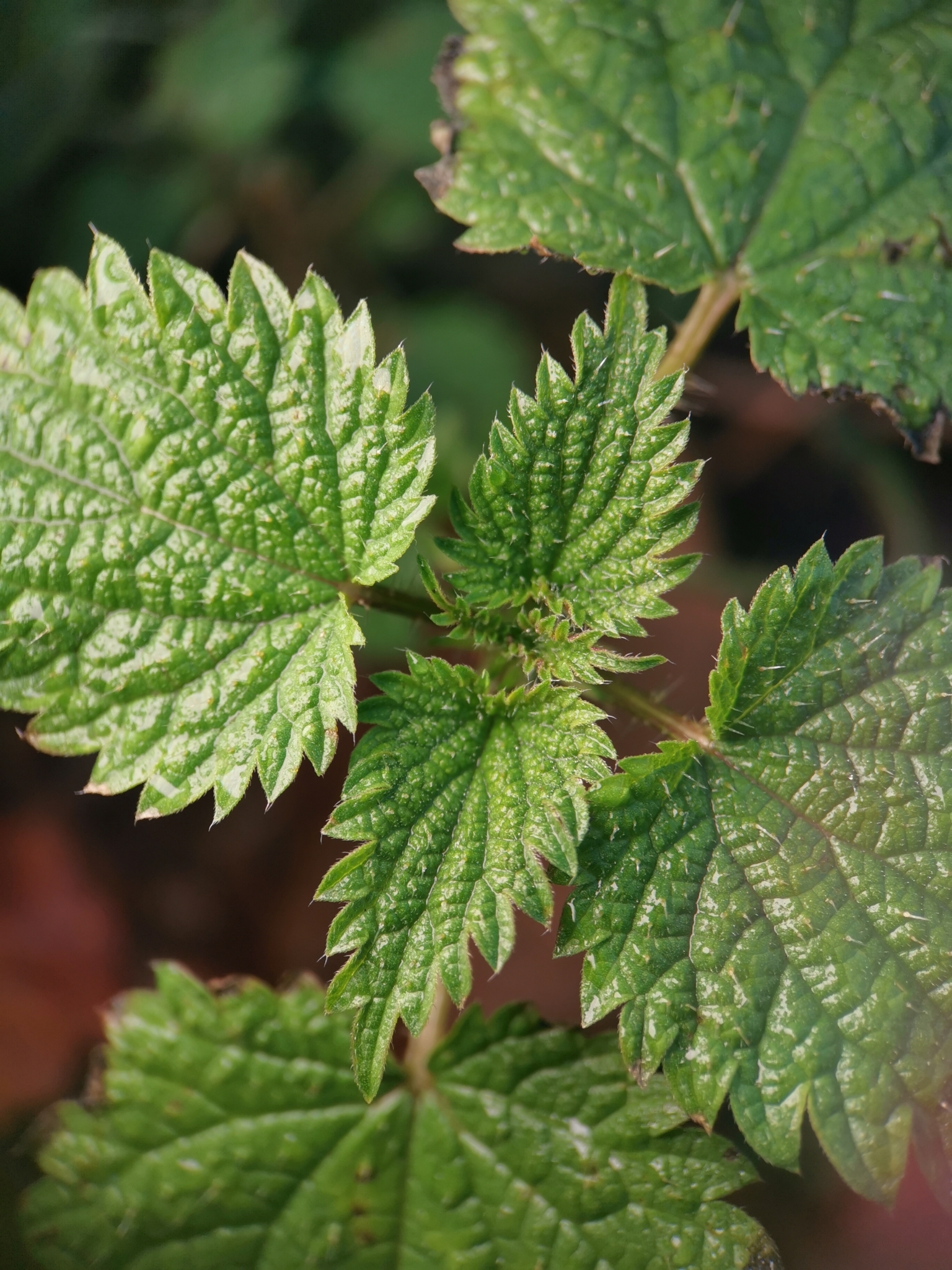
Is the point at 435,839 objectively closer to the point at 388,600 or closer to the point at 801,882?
the point at 388,600

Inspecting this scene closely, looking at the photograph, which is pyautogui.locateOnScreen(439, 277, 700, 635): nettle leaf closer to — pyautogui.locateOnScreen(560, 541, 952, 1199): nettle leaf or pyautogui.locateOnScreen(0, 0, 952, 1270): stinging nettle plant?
pyautogui.locateOnScreen(0, 0, 952, 1270): stinging nettle plant

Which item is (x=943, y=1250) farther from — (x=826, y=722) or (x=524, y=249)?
(x=524, y=249)

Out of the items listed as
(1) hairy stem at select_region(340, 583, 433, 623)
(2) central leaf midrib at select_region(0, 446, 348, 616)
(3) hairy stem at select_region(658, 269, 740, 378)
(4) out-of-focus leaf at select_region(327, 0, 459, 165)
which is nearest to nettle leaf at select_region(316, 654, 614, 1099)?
(1) hairy stem at select_region(340, 583, 433, 623)

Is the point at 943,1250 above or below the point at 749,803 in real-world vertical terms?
below

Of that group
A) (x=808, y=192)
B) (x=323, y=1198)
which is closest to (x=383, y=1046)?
(x=323, y=1198)

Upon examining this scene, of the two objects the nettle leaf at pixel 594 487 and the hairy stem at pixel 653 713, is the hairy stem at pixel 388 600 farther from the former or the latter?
the hairy stem at pixel 653 713

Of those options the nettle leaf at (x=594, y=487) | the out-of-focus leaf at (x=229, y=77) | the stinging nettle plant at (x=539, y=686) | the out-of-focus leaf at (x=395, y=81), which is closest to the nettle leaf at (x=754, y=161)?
the stinging nettle plant at (x=539, y=686)
